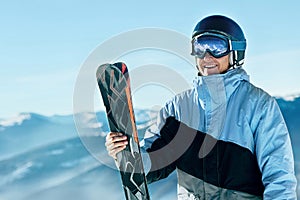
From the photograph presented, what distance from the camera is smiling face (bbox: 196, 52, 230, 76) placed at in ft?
8.40

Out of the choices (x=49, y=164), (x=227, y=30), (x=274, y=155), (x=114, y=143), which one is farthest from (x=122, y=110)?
(x=49, y=164)

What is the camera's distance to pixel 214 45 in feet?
8.54

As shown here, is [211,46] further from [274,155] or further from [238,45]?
[274,155]

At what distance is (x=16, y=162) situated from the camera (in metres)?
12.4

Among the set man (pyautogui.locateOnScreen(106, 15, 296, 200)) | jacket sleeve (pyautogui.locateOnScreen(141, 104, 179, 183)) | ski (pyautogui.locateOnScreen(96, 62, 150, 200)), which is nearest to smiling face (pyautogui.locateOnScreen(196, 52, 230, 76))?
man (pyautogui.locateOnScreen(106, 15, 296, 200))

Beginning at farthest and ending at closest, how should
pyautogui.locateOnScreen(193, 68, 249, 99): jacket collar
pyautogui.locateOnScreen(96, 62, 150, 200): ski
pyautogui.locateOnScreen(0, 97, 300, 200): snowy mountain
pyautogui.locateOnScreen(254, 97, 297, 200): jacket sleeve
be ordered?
1. pyautogui.locateOnScreen(0, 97, 300, 200): snowy mountain
2. pyautogui.locateOnScreen(96, 62, 150, 200): ski
3. pyautogui.locateOnScreen(193, 68, 249, 99): jacket collar
4. pyautogui.locateOnScreen(254, 97, 297, 200): jacket sleeve

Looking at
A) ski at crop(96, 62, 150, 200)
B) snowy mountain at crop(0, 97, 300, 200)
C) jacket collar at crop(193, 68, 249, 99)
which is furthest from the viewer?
snowy mountain at crop(0, 97, 300, 200)

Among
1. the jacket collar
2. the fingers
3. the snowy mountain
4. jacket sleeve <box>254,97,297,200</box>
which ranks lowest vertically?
the snowy mountain

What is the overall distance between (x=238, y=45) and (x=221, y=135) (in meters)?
0.44

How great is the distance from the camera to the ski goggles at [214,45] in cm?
259

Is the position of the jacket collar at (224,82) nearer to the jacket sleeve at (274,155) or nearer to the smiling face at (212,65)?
the smiling face at (212,65)

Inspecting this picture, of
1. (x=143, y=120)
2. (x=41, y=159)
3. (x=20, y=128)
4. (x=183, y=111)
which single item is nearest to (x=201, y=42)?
Result: (x=183, y=111)

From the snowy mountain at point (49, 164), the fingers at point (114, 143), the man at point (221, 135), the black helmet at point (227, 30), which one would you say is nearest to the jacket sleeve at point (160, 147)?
the man at point (221, 135)

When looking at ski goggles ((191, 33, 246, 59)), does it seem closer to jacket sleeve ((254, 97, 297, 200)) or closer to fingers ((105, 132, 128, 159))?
jacket sleeve ((254, 97, 297, 200))
